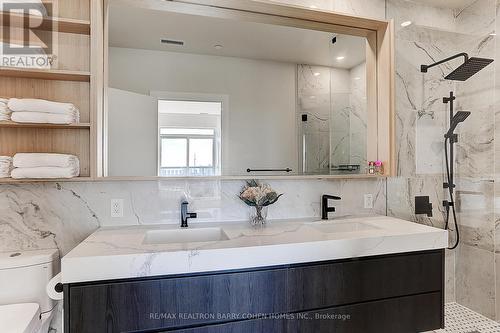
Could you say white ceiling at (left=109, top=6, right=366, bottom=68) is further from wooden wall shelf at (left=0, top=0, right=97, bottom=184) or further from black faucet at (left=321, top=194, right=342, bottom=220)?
black faucet at (left=321, top=194, right=342, bottom=220)

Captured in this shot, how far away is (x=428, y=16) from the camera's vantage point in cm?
228

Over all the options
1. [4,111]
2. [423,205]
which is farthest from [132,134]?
[423,205]

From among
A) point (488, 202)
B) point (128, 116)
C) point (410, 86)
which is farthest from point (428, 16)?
point (128, 116)

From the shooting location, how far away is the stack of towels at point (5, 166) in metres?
1.37

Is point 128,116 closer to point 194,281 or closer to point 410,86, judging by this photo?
point 194,281

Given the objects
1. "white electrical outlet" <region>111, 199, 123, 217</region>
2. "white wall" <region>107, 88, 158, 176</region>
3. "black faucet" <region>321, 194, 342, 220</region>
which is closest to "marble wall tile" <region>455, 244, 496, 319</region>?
"black faucet" <region>321, 194, 342, 220</region>

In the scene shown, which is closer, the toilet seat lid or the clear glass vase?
the toilet seat lid

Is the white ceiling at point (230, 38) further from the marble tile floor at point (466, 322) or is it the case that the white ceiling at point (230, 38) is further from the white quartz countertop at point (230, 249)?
the marble tile floor at point (466, 322)

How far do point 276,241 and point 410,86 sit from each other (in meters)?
1.73

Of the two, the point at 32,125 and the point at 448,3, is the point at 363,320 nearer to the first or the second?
the point at 32,125

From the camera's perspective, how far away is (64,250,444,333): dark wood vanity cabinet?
1141mm

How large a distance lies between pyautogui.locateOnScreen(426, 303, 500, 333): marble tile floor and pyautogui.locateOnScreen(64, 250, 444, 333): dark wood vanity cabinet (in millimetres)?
588

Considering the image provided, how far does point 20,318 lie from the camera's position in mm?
1214

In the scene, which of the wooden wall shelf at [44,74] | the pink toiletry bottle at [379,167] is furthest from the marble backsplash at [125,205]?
the wooden wall shelf at [44,74]
